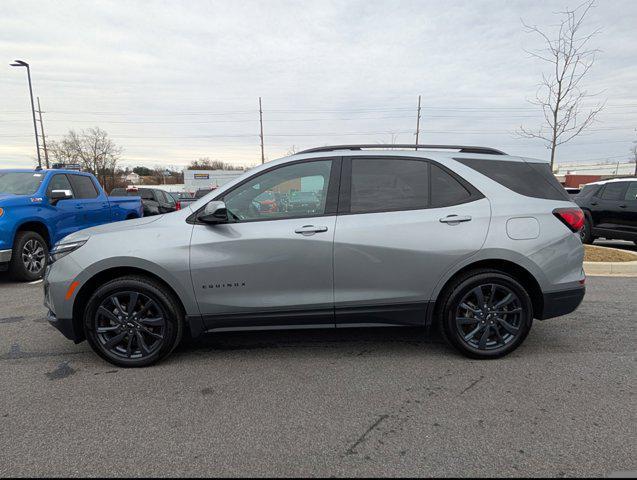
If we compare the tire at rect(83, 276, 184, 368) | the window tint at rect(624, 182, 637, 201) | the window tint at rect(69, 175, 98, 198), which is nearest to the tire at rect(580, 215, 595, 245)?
the window tint at rect(624, 182, 637, 201)

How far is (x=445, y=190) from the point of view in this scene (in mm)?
3471

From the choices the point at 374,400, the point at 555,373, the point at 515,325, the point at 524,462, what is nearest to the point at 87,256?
the point at 374,400

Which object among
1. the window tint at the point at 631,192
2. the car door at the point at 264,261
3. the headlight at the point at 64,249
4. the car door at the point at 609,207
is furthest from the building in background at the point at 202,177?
the car door at the point at 264,261

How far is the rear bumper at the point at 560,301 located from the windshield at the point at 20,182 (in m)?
7.98

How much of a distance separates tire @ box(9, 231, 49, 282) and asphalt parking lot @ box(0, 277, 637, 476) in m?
3.03

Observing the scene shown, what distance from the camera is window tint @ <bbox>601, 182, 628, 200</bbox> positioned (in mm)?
9180

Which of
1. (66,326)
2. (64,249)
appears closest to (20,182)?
(64,249)

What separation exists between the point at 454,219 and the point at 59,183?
7.42m

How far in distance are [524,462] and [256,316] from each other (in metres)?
2.13

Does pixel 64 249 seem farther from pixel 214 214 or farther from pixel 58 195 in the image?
pixel 58 195

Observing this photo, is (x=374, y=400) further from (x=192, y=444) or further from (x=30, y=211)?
(x=30, y=211)

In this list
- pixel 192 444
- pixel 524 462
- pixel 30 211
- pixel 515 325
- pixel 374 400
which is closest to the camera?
pixel 524 462

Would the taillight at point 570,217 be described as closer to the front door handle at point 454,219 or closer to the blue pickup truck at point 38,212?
the front door handle at point 454,219

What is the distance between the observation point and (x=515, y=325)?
3.49 meters
